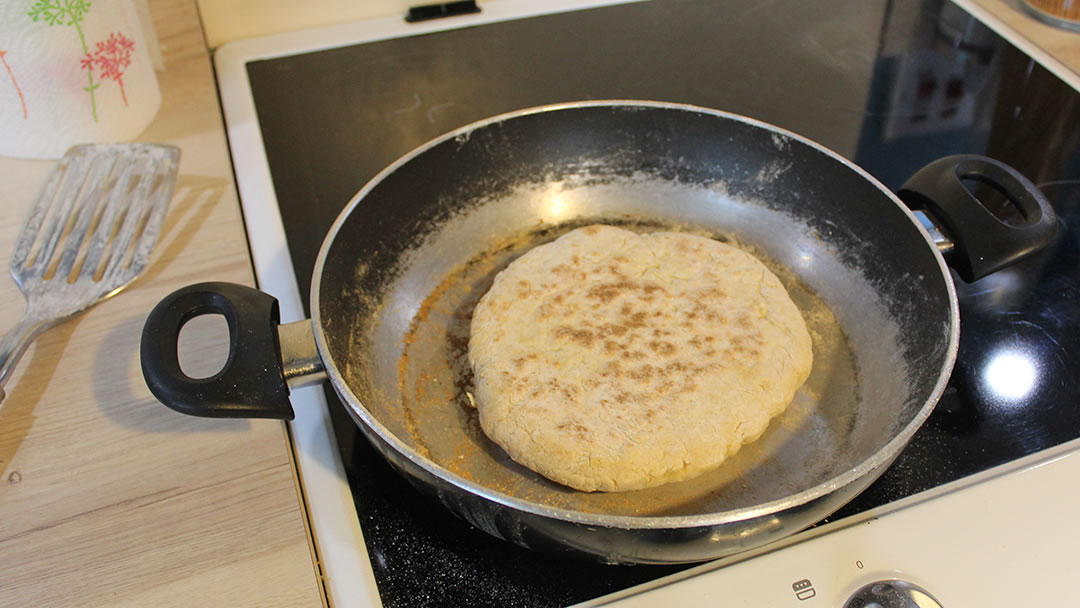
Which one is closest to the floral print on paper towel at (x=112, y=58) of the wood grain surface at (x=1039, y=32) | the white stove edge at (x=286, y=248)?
the white stove edge at (x=286, y=248)

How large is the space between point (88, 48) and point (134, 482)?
0.51 m

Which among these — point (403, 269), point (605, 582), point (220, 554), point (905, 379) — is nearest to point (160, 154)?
point (403, 269)

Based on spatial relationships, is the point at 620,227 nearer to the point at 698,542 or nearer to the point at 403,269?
the point at 403,269

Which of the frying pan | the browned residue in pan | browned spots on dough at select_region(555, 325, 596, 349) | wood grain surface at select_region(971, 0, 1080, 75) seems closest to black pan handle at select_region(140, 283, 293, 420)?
the frying pan

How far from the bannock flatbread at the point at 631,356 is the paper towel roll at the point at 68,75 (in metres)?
0.52

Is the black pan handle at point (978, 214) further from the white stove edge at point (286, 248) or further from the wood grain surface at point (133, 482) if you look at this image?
the wood grain surface at point (133, 482)

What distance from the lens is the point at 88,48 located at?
34.8 inches

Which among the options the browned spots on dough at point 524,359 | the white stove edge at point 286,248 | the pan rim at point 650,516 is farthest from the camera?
the browned spots on dough at point 524,359

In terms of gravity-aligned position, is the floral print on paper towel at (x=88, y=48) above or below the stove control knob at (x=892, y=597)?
above

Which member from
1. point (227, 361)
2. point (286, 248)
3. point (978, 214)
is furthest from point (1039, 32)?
point (227, 361)

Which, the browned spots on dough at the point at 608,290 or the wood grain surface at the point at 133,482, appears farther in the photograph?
the browned spots on dough at the point at 608,290

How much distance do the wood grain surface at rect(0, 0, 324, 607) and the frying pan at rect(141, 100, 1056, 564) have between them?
10 centimetres

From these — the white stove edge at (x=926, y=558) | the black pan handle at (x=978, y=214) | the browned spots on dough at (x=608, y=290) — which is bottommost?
the white stove edge at (x=926, y=558)

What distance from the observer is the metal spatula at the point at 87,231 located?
2.55 ft
